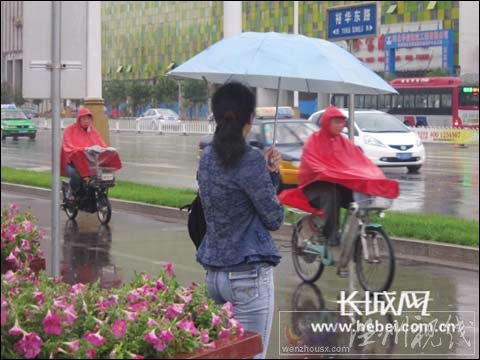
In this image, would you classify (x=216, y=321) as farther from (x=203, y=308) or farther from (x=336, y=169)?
(x=336, y=169)

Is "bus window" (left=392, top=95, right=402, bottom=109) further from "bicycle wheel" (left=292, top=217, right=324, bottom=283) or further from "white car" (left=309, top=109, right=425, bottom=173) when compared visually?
"bicycle wheel" (left=292, top=217, right=324, bottom=283)

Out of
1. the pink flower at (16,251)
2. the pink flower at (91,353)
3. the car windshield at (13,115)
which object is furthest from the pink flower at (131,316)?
the car windshield at (13,115)

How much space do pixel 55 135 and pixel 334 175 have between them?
342 centimetres

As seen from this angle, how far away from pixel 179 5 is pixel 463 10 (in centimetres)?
789

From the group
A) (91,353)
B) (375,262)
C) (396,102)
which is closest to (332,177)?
(375,262)

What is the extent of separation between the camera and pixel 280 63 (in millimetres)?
6133

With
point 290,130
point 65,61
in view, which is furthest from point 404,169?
point 65,61

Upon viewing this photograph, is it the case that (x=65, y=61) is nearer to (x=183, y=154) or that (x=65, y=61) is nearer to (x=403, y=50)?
(x=403, y=50)

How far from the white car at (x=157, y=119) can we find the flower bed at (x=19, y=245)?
4744 cm

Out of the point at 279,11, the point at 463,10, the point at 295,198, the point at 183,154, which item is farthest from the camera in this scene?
the point at 279,11

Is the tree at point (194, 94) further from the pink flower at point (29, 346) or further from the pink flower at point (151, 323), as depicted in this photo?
the pink flower at point (29, 346)

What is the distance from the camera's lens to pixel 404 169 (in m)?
25.7

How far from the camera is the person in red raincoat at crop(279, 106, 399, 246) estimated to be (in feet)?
28.4

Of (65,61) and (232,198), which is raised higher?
(65,61)
